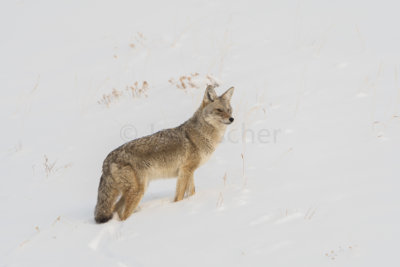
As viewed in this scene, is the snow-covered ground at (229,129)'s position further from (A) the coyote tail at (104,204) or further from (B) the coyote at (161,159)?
(B) the coyote at (161,159)

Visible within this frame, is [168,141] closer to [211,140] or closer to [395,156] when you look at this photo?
[211,140]

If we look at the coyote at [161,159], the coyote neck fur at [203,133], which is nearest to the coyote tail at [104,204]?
the coyote at [161,159]

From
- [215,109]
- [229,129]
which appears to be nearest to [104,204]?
[215,109]

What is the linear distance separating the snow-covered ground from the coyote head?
1.09m

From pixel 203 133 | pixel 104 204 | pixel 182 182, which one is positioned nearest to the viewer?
pixel 104 204

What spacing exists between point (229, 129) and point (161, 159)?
291 centimetres

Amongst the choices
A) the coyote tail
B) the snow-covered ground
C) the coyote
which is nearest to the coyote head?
the coyote

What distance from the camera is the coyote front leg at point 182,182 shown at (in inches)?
272

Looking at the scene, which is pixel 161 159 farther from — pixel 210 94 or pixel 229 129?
pixel 229 129

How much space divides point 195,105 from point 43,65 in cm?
646

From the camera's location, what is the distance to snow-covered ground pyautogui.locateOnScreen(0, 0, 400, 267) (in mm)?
5113

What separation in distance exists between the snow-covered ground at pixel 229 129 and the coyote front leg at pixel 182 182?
25 cm

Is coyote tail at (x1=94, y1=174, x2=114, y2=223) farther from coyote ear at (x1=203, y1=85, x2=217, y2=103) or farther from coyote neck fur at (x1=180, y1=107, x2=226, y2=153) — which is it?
coyote ear at (x1=203, y1=85, x2=217, y2=103)

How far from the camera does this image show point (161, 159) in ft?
23.1
